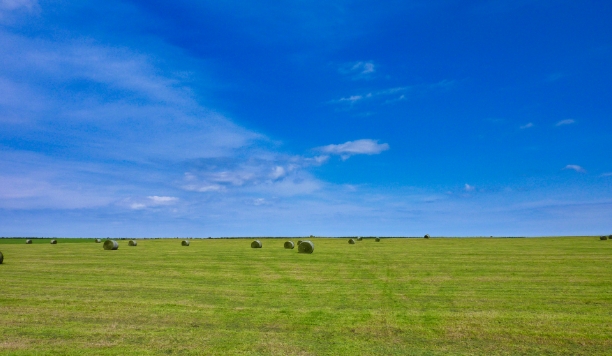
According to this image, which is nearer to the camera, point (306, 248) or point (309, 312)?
point (309, 312)

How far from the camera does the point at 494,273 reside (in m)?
24.3

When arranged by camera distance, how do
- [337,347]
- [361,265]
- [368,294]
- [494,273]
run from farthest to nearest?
[361,265], [494,273], [368,294], [337,347]

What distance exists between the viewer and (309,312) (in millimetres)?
14961

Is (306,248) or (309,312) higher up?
(306,248)

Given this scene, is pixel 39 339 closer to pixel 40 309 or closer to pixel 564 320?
pixel 40 309

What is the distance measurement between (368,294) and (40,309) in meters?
13.2

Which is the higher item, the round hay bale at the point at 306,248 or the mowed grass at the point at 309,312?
the round hay bale at the point at 306,248

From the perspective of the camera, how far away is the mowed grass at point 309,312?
1131 centimetres

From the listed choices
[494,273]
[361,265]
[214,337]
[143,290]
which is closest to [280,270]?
[361,265]

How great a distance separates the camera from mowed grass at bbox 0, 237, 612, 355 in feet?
37.1

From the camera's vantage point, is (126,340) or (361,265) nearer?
(126,340)

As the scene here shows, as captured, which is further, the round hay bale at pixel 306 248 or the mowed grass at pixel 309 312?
the round hay bale at pixel 306 248

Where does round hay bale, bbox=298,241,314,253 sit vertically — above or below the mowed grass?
above

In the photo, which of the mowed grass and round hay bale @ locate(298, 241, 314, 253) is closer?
the mowed grass
